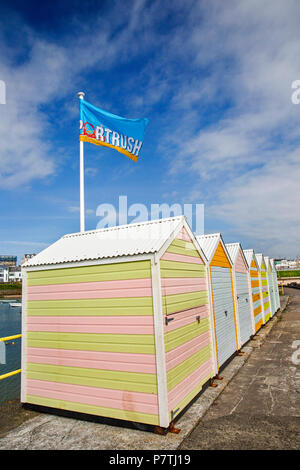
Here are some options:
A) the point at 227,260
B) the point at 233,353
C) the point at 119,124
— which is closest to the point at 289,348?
the point at 233,353

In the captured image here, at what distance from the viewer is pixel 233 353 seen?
33.5 ft

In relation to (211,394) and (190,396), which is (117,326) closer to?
(190,396)

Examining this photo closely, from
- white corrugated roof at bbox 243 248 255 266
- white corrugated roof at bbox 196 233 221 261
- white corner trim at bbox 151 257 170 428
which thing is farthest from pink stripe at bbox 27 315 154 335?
white corrugated roof at bbox 243 248 255 266

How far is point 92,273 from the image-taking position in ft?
19.6

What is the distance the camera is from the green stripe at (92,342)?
5242 mm

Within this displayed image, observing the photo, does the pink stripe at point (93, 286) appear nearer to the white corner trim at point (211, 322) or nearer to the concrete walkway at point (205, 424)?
the concrete walkway at point (205, 424)

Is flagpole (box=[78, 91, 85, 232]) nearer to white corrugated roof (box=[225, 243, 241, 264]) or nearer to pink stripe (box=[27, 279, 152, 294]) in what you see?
pink stripe (box=[27, 279, 152, 294])

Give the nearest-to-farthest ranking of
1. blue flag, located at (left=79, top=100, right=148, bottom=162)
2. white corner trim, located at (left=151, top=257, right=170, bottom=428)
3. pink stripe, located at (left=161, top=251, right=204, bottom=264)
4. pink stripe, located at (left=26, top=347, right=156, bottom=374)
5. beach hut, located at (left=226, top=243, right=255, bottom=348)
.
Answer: white corner trim, located at (left=151, top=257, right=170, bottom=428), pink stripe, located at (left=26, top=347, right=156, bottom=374), pink stripe, located at (left=161, top=251, right=204, bottom=264), blue flag, located at (left=79, top=100, right=148, bottom=162), beach hut, located at (left=226, top=243, right=255, bottom=348)

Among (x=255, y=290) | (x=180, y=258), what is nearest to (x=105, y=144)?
(x=180, y=258)

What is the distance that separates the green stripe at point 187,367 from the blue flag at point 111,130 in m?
6.60

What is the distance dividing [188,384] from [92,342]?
2.25 metres

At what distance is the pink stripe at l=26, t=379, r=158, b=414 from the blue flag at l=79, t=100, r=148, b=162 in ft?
23.0

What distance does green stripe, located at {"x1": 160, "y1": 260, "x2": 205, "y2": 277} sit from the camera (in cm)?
576

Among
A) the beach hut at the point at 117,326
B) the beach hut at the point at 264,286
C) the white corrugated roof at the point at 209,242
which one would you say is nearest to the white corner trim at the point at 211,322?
the white corrugated roof at the point at 209,242
